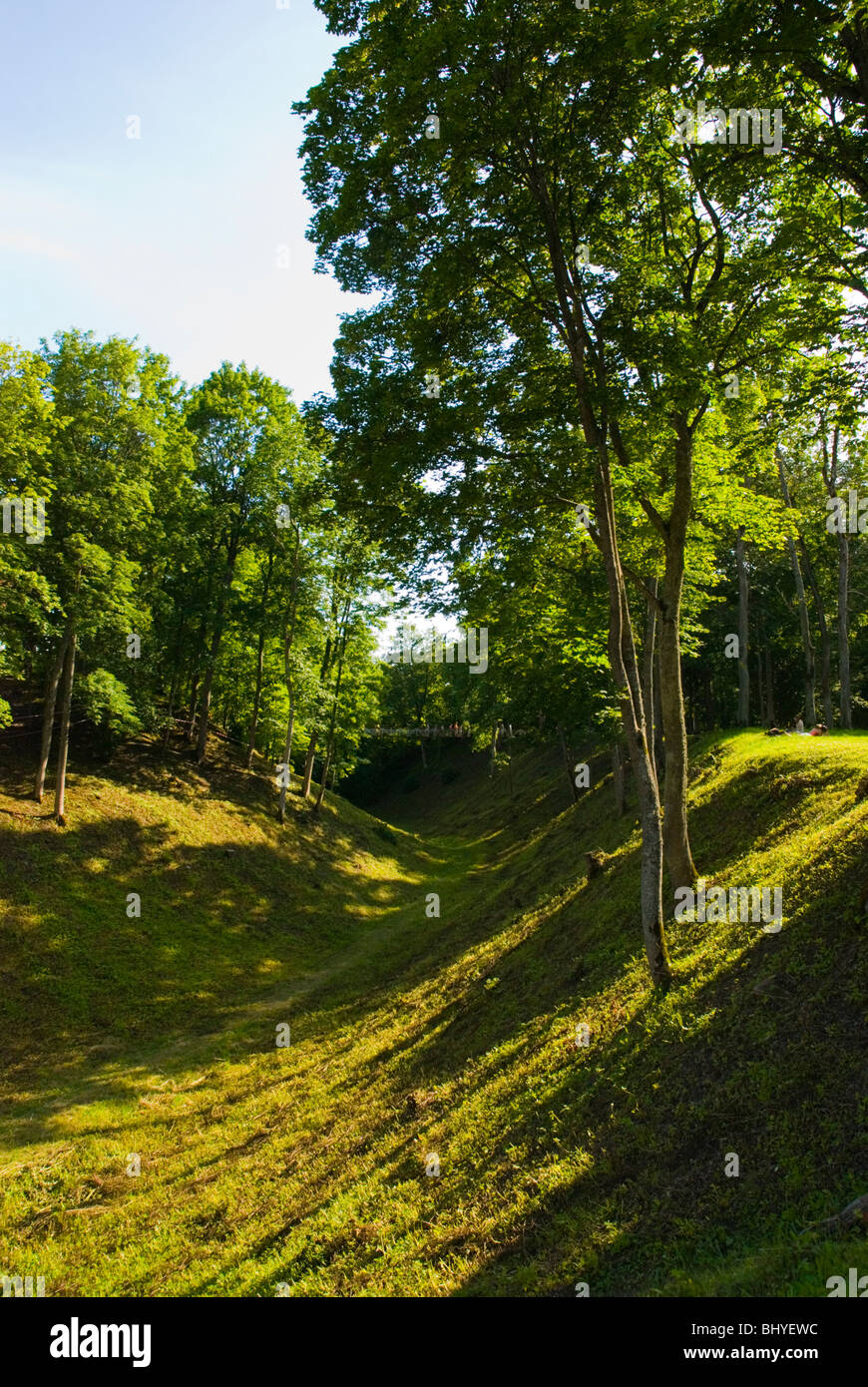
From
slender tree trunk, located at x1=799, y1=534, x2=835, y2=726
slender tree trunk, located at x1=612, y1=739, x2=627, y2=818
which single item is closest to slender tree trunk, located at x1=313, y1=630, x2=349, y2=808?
slender tree trunk, located at x1=612, y1=739, x2=627, y2=818

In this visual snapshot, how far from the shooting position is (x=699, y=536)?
14.9 m

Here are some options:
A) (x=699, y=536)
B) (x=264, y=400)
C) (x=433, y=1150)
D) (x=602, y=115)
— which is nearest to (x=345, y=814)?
(x=264, y=400)

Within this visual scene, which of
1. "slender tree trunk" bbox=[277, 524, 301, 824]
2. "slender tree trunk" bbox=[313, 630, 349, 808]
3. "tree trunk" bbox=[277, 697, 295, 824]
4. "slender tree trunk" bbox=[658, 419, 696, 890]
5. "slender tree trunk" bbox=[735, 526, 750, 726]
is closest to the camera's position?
"slender tree trunk" bbox=[658, 419, 696, 890]

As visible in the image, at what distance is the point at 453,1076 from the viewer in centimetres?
1093

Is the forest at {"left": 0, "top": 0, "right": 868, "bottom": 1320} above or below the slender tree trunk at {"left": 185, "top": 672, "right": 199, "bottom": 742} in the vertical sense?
above

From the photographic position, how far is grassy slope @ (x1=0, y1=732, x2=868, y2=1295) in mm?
6082

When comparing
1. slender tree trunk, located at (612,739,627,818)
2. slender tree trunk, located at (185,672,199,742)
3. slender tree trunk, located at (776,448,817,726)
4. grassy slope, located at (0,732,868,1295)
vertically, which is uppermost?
slender tree trunk, located at (776,448,817,726)

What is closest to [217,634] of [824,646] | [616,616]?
[616,616]

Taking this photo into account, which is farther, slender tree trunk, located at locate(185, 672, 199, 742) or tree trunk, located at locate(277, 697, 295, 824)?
slender tree trunk, located at locate(185, 672, 199, 742)

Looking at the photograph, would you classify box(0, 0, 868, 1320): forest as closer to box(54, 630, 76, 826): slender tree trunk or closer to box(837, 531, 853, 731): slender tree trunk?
box(54, 630, 76, 826): slender tree trunk

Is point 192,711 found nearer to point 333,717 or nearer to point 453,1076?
point 333,717

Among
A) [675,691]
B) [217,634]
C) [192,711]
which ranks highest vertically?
[217,634]
